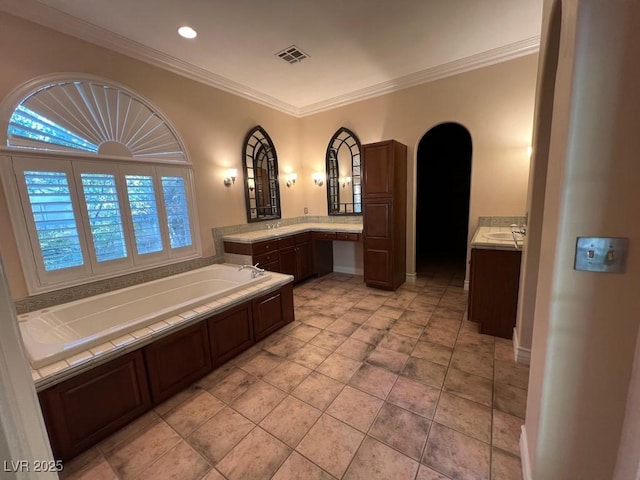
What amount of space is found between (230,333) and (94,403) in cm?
98

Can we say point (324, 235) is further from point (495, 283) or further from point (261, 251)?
point (495, 283)

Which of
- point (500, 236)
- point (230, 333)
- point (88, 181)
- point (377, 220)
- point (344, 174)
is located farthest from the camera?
point (344, 174)

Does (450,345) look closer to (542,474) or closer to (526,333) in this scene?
(526,333)

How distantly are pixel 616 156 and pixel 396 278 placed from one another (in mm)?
3137

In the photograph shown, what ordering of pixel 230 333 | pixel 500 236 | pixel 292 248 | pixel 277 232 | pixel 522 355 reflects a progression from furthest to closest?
1. pixel 292 248
2. pixel 277 232
3. pixel 500 236
4. pixel 230 333
5. pixel 522 355

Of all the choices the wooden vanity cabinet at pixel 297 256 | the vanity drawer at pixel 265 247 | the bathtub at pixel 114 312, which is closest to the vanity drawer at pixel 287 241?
the wooden vanity cabinet at pixel 297 256

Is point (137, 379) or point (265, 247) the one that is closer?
point (137, 379)

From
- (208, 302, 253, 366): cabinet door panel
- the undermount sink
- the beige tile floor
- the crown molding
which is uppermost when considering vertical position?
the crown molding

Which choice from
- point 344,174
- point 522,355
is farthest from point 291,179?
point 522,355

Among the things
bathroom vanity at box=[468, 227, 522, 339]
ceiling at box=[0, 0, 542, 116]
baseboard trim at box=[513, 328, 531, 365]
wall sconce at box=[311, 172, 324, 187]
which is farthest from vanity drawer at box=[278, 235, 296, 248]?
baseboard trim at box=[513, 328, 531, 365]

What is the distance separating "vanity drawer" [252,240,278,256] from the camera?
11.5 ft

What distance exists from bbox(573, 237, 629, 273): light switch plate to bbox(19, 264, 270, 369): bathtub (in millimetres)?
2428

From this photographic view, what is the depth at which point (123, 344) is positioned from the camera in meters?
1.75

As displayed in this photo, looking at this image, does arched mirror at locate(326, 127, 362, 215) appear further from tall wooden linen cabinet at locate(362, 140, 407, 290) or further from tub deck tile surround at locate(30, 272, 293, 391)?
tub deck tile surround at locate(30, 272, 293, 391)
